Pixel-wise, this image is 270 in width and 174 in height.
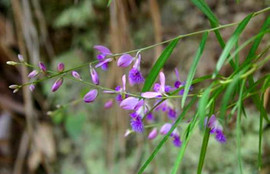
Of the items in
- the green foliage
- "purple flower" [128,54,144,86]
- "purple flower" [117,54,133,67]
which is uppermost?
the green foliage

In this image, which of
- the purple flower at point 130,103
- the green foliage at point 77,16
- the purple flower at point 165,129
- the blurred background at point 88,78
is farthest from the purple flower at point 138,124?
the green foliage at point 77,16

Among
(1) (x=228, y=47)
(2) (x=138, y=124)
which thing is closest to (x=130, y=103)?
(2) (x=138, y=124)

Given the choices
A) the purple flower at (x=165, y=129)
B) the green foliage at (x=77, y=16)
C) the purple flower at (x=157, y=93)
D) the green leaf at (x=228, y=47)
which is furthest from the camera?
the green foliage at (x=77, y=16)

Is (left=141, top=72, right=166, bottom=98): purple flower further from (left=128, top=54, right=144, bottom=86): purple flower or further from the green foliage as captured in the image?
the green foliage

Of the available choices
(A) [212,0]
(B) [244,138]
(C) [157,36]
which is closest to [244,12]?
(A) [212,0]

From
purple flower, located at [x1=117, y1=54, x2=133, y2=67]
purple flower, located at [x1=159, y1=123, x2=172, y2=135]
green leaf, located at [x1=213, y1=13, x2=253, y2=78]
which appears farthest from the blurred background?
green leaf, located at [x1=213, y1=13, x2=253, y2=78]

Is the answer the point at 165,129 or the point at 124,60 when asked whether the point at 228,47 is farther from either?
the point at 165,129

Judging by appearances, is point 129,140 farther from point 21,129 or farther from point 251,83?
point 251,83

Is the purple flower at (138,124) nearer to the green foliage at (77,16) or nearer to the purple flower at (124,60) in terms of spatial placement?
the purple flower at (124,60)
